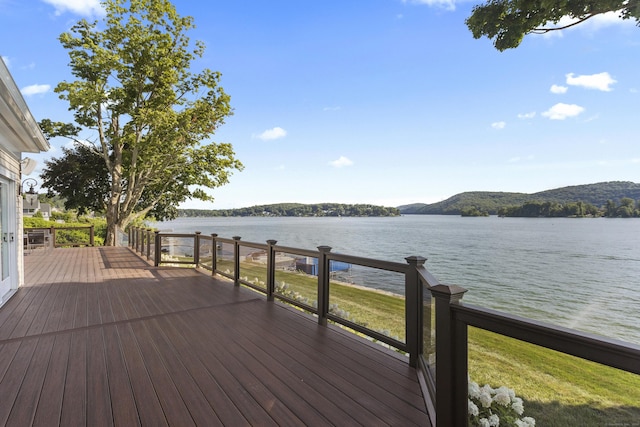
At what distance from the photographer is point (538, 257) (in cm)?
2867

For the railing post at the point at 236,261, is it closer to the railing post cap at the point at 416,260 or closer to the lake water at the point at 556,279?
the railing post cap at the point at 416,260

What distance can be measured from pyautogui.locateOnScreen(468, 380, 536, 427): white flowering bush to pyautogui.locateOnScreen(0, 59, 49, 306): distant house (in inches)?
228

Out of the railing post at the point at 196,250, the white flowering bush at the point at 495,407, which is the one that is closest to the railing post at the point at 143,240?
the railing post at the point at 196,250

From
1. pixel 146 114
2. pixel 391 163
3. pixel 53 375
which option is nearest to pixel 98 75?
pixel 146 114

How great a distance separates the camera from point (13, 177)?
17.5ft

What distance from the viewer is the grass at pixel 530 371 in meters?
2.96

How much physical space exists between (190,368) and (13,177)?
5.15 m

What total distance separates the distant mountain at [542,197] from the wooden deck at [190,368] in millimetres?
59167

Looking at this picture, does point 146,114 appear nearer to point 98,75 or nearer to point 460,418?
point 98,75

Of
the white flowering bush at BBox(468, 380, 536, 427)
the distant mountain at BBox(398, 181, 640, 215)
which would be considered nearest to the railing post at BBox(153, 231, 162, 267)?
the white flowering bush at BBox(468, 380, 536, 427)

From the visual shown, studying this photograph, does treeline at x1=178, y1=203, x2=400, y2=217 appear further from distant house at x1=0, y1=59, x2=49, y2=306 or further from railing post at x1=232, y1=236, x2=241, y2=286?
distant house at x1=0, y1=59, x2=49, y2=306

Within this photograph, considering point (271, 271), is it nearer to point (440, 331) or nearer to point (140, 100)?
point (440, 331)

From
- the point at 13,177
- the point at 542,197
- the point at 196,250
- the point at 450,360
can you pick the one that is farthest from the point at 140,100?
the point at 542,197

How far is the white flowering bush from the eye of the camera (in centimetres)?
280
